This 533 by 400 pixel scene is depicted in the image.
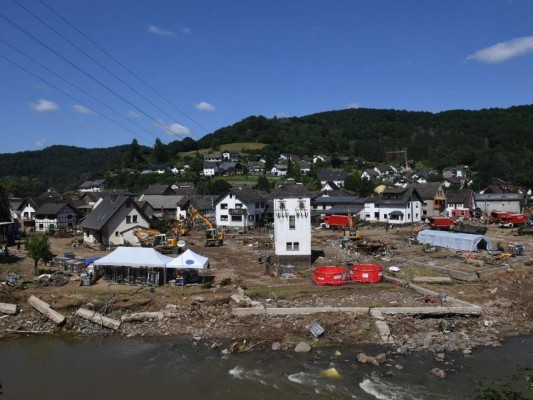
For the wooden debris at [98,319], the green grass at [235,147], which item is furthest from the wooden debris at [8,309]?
the green grass at [235,147]

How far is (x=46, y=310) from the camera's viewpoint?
22.9 meters

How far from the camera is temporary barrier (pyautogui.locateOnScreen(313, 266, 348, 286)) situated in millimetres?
27016

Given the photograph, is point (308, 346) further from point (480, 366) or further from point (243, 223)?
point (243, 223)

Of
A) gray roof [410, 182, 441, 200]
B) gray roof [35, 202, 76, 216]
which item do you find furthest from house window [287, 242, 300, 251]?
gray roof [410, 182, 441, 200]

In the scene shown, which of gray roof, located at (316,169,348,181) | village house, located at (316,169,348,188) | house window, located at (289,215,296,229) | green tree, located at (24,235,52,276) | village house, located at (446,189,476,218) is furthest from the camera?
gray roof, located at (316,169,348,181)

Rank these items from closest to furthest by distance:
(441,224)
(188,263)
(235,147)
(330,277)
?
(330,277) < (188,263) < (441,224) < (235,147)

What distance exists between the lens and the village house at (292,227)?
3291 centimetres

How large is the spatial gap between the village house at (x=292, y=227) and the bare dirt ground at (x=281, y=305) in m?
1.46

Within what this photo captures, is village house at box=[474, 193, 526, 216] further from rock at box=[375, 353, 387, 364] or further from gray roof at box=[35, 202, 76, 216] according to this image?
gray roof at box=[35, 202, 76, 216]

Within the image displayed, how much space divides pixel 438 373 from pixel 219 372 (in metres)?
8.23

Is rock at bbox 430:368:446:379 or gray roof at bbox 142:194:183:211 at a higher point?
gray roof at bbox 142:194:183:211

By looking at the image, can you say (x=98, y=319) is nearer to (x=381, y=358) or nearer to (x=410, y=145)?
(x=381, y=358)

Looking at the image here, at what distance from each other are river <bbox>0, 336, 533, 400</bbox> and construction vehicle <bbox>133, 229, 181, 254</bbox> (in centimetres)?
1968

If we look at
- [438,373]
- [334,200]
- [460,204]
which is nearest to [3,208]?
[334,200]
